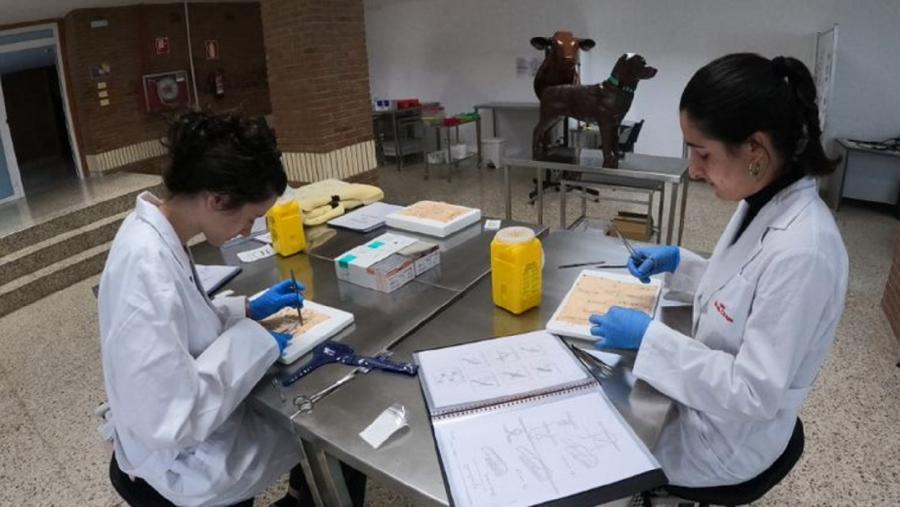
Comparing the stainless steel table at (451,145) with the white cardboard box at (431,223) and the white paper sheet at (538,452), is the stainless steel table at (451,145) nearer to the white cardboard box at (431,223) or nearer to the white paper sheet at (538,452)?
the white cardboard box at (431,223)

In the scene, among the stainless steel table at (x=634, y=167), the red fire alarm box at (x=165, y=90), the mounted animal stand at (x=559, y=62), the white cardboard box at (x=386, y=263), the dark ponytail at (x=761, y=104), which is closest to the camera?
the dark ponytail at (x=761, y=104)

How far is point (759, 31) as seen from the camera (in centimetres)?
499

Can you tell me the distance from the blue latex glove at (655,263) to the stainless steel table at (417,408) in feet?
0.39

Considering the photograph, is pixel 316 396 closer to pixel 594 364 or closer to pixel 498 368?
pixel 498 368

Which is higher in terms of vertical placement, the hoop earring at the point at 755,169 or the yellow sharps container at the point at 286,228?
the hoop earring at the point at 755,169

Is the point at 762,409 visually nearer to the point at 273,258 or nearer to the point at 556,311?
the point at 556,311

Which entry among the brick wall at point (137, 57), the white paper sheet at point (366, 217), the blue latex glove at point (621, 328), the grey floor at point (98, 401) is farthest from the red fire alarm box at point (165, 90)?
the blue latex glove at point (621, 328)

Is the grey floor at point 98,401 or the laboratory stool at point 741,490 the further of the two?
the grey floor at point 98,401

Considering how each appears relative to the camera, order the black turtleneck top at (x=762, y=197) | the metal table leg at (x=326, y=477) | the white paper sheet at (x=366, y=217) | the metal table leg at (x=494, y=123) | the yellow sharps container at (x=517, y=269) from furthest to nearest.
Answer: the metal table leg at (x=494, y=123)
the white paper sheet at (x=366, y=217)
the yellow sharps container at (x=517, y=269)
the metal table leg at (x=326, y=477)
the black turtleneck top at (x=762, y=197)

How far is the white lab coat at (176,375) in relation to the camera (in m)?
1.01

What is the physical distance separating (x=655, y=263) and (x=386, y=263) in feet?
2.39

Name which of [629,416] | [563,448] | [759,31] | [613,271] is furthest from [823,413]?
[759,31]

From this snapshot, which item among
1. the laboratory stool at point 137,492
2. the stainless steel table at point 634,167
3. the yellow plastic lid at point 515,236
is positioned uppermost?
the yellow plastic lid at point 515,236

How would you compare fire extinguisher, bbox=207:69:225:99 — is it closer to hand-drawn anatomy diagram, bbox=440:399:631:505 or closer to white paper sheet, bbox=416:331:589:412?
white paper sheet, bbox=416:331:589:412
